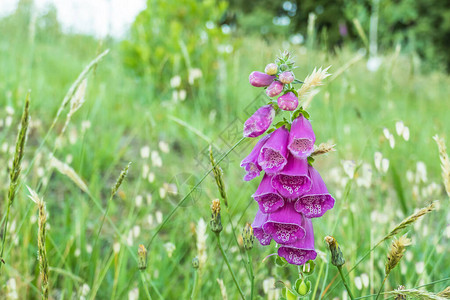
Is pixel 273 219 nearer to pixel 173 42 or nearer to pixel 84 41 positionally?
pixel 173 42

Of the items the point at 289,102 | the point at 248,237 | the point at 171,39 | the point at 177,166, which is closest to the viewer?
the point at 289,102

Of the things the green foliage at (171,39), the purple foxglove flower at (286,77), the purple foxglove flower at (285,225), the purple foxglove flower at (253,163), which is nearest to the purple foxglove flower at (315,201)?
the purple foxglove flower at (285,225)

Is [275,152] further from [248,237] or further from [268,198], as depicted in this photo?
[248,237]

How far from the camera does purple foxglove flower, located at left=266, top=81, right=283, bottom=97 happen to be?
2.81ft

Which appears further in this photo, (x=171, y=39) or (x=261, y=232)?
(x=171, y=39)

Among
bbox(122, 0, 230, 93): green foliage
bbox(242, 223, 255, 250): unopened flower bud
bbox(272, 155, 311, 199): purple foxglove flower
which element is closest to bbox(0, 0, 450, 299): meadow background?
bbox(122, 0, 230, 93): green foliage

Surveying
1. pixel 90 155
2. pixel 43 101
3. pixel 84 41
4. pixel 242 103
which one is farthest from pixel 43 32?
pixel 90 155

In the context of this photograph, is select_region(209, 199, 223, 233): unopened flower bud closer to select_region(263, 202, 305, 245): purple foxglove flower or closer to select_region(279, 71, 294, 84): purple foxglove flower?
select_region(263, 202, 305, 245): purple foxglove flower

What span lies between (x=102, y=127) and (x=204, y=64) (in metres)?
1.73

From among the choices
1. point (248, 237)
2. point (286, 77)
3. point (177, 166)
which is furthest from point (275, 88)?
point (177, 166)

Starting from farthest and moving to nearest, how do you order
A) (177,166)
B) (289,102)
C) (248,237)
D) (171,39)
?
(171,39), (177,166), (248,237), (289,102)

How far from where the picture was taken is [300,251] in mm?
911

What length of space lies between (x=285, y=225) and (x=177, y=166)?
2.22 metres

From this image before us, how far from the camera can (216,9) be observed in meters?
5.26
